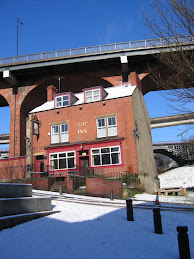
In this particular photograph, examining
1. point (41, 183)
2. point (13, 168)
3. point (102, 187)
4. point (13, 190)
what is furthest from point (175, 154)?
point (13, 190)

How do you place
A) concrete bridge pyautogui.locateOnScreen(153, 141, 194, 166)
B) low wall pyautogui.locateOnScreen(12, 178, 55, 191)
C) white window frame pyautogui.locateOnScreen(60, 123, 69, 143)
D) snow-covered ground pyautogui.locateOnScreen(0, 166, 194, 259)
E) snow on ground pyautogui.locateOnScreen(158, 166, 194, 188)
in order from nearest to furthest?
snow-covered ground pyautogui.locateOnScreen(0, 166, 194, 259)
low wall pyautogui.locateOnScreen(12, 178, 55, 191)
white window frame pyautogui.locateOnScreen(60, 123, 69, 143)
snow on ground pyautogui.locateOnScreen(158, 166, 194, 188)
concrete bridge pyautogui.locateOnScreen(153, 141, 194, 166)

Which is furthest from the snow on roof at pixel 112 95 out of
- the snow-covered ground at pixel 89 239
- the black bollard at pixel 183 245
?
the black bollard at pixel 183 245

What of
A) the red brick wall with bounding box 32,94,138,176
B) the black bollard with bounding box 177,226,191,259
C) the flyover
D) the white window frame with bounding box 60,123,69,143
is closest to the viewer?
the black bollard with bounding box 177,226,191,259

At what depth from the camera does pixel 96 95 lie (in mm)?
25375

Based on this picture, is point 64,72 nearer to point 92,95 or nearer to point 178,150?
point 92,95

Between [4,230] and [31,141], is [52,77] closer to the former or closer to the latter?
[31,141]

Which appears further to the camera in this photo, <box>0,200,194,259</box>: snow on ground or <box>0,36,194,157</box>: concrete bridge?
<box>0,36,194,157</box>: concrete bridge

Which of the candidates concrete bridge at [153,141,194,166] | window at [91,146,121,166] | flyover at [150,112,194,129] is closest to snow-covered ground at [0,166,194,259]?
window at [91,146,121,166]

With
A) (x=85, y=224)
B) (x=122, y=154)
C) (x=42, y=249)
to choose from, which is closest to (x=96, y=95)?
(x=122, y=154)

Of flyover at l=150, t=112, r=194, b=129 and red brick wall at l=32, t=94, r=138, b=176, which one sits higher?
flyover at l=150, t=112, r=194, b=129

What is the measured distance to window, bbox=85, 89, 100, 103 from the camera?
25.3m

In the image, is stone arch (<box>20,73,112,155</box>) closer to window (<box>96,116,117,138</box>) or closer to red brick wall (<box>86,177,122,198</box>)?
window (<box>96,116,117,138</box>)

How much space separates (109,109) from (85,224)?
53.7 feet

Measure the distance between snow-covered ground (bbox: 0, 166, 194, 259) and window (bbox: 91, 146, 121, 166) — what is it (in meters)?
12.6
